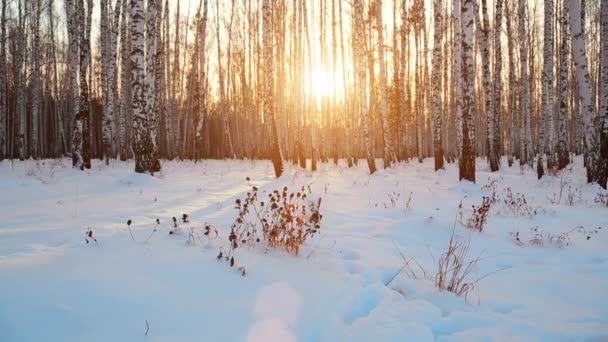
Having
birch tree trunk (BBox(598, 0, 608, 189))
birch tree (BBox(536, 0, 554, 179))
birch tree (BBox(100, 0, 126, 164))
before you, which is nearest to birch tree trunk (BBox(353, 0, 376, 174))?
birch tree (BBox(536, 0, 554, 179))

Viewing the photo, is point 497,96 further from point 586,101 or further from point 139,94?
point 139,94

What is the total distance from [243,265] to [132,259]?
0.82m

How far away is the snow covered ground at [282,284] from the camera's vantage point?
1.92 m

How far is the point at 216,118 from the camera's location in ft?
139

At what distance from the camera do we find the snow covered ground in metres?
1.92

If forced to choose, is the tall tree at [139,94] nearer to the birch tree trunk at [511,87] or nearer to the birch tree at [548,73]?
the birch tree at [548,73]

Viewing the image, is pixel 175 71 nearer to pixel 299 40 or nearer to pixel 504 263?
pixel 299 40

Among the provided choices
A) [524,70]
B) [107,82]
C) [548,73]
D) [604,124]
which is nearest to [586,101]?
[604,124]

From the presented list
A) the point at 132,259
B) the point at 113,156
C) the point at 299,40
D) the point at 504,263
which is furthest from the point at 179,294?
the point at 113,156

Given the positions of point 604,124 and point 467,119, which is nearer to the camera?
point 604,124

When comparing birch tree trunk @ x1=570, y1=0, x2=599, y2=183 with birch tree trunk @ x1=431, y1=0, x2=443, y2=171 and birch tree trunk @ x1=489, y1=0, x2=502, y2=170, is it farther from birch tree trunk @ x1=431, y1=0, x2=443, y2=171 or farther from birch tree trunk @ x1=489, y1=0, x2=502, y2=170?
birch tree trunk @ x1=489, y1=0, x2=502, y2=170

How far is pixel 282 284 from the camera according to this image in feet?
8.61

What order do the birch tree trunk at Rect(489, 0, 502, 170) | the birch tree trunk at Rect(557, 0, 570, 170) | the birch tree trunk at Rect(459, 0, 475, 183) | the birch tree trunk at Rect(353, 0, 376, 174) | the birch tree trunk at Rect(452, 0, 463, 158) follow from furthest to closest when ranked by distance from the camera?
the birch tree trunk at Rect(489, 0, 502, 170) < the birch tree trunk at Rect(353, 0, 376, 174) < the birch tree trunk at Rect(557, 0, 570, 170) < the birch tree trunk at Rect(452, 0, 463, 158) < the birch tree trunk at Rect(459, 0, 475, 183)

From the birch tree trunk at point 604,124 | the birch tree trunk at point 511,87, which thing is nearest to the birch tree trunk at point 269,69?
the birch tree trunk at point 604,124
